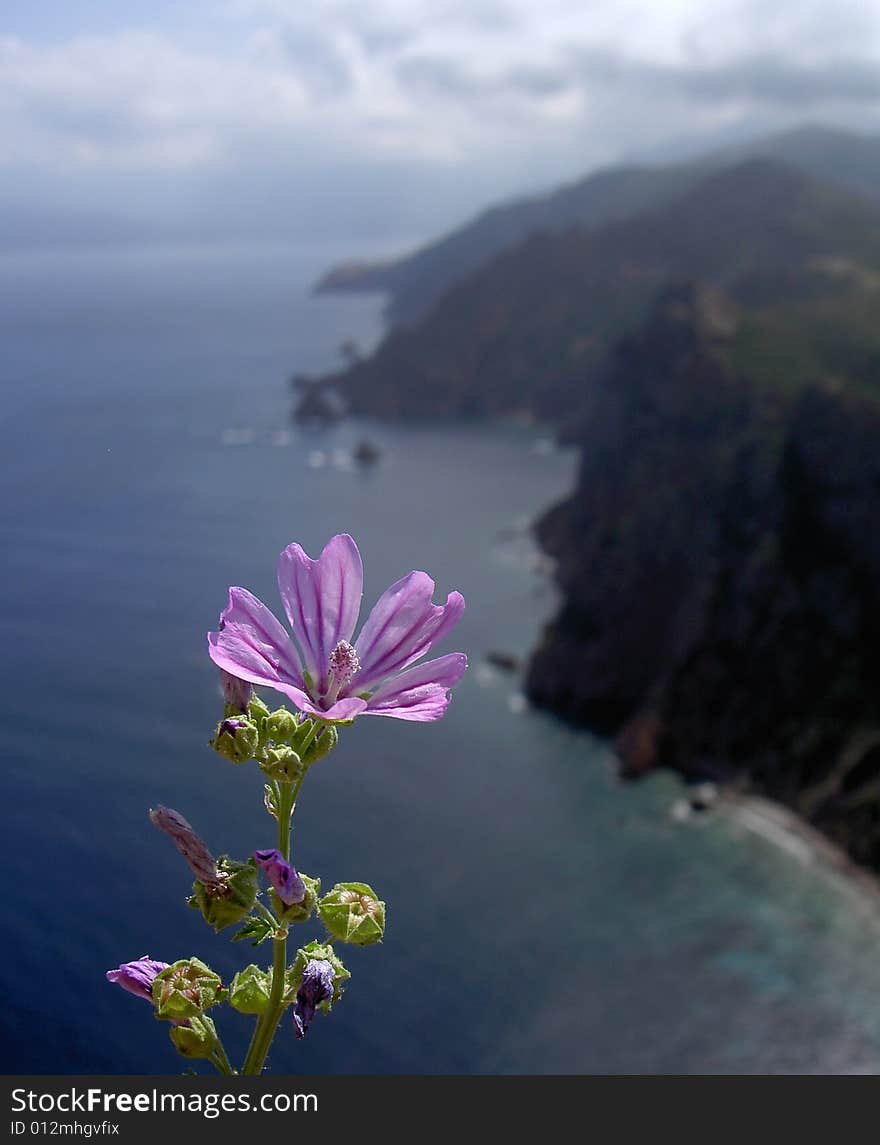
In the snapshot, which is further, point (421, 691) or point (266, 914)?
point (266, 914)

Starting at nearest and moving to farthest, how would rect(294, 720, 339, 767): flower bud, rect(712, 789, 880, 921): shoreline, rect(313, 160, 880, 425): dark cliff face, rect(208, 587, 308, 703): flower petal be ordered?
rect(208, 587, 308, 703): flower petal, rect(294, 720, 339, 767): flower bud, rect(712, 789, 880, 921): shoreline, rect(313, 160, 880, 425): dark cliff face

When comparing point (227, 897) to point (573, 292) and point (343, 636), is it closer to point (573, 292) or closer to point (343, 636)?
point (343, 636)

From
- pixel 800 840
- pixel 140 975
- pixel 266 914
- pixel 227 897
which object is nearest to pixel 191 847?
pixel 227 897

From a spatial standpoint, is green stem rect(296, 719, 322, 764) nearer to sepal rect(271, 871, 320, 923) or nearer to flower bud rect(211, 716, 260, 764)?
flower bud rect(211, 716, 260, 764)

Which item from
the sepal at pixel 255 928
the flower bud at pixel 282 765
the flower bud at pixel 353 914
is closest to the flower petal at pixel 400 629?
the flower bud at pixel 282 765

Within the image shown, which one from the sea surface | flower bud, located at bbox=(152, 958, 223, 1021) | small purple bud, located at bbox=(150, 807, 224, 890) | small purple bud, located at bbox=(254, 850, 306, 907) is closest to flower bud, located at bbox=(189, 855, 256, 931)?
small purple bud, located at bbox=(150, 807, 224, 890)

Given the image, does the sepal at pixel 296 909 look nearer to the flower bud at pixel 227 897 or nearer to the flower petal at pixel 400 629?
the flower bud at pixel 227 897
